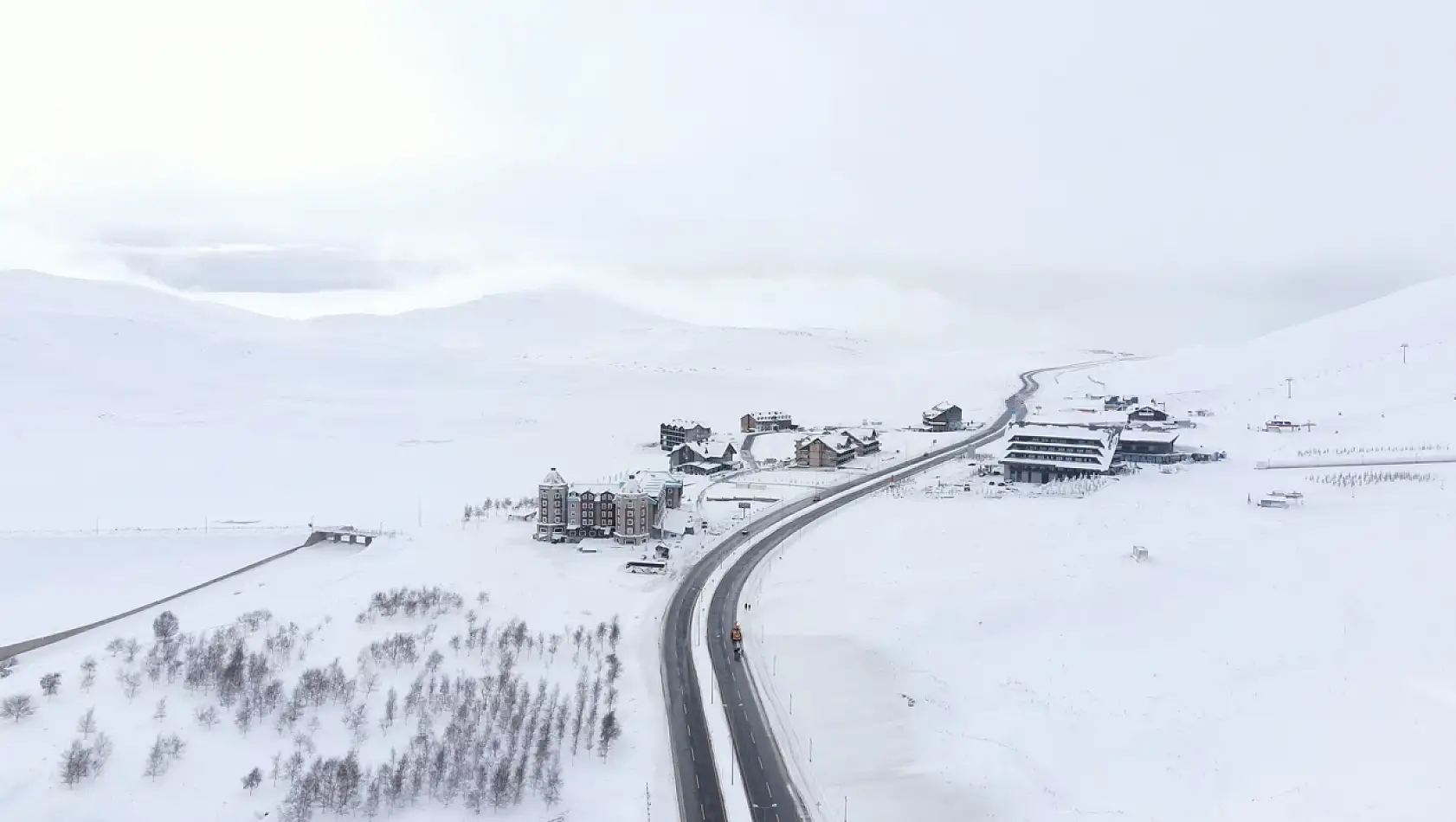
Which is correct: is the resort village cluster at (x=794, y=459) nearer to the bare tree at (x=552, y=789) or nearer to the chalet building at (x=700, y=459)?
the chalet building at (x=700, y=459)

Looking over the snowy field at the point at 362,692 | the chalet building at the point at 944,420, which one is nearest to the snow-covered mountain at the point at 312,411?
the chalet building at the point at 944,420

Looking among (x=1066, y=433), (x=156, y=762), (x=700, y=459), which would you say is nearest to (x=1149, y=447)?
(x=1066, y=433)

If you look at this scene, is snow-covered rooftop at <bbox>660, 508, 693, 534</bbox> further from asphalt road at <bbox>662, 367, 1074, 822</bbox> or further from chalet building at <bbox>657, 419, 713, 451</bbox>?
chalet building at <bbox>657, 419, 713, 451</bbox>

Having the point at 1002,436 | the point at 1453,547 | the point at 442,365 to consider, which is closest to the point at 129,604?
the point at 1453,547

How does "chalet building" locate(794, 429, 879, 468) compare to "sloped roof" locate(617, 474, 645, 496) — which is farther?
"chalet building" locate(794, 429, 879, 468)

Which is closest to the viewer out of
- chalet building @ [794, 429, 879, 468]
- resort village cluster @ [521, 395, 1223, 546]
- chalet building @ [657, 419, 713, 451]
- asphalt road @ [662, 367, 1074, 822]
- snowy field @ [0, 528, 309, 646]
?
asphalt road @ [662, 367, 1074, 822]

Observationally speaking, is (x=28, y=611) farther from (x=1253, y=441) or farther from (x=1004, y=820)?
(x=1253, y=441)

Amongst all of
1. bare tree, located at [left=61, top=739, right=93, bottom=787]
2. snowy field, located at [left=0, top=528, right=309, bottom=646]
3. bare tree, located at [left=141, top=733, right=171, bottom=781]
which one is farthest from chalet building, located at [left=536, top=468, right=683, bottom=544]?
bare tree, located at [left=61, top=739, right=93, bottom=787]
